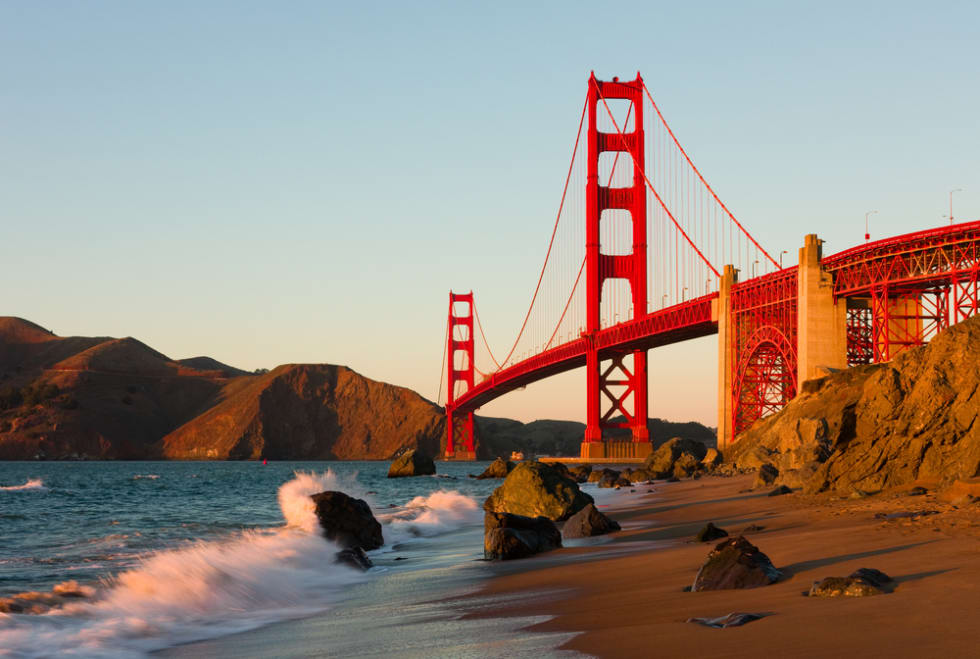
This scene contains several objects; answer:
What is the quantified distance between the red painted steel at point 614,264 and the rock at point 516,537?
164 feet

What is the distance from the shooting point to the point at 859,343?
4169 centimetres

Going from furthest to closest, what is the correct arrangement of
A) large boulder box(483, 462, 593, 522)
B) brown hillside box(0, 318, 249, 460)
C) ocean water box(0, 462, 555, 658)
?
brown hillside box(0, 318, 249, 460)
large boulder box(483, 462, 593, 522)
ocean water box(0, 462, 555, 658)

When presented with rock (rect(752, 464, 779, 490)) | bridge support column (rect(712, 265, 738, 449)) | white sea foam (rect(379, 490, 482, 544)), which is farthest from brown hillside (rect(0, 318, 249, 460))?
rock (rect(752, 464, 779, 490))

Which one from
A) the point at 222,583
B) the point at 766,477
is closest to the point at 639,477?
the point at 766,477

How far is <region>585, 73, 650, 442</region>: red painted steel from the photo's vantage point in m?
65.1

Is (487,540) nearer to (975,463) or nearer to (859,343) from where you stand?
(975,463)

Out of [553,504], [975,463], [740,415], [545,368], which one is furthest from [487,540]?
[545,368]

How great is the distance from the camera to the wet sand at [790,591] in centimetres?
523

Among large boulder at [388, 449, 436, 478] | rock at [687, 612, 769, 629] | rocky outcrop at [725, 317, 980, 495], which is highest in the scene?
rocky outcrop at [725, 317, 980, 495]

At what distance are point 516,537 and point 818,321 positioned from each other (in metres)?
31.4

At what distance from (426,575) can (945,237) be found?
29.8 meters

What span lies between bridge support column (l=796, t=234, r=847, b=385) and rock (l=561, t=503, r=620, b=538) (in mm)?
27805

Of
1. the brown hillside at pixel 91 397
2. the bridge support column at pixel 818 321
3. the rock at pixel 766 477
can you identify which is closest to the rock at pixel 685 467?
the bridge support column at pixel 818 321

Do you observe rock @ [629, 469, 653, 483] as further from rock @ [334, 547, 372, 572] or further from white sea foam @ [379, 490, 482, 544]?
rock @ [334, 547, 372, 572]
